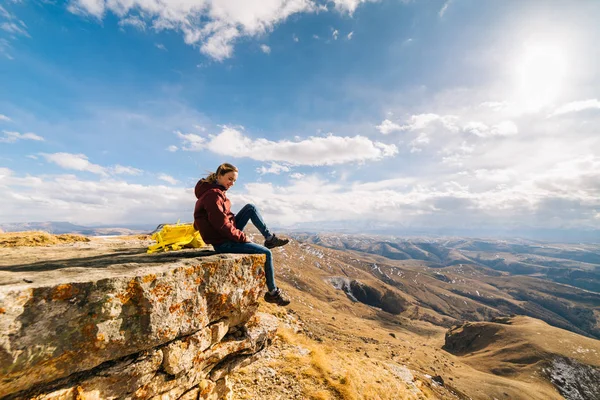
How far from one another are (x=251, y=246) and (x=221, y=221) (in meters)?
1.43

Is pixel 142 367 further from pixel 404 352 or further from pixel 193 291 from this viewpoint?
pixel 404 352

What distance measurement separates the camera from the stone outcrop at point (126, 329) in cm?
430

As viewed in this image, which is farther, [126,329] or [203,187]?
[203,187]

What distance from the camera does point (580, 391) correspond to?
72.8 m

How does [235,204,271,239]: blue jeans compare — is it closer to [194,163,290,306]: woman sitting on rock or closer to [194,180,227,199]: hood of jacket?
[194,163,290,306]: woman sitting on rock

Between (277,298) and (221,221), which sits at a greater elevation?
(221,221)

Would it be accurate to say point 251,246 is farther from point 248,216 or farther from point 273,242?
point 248,216

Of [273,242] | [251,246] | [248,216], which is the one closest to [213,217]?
[251,246]

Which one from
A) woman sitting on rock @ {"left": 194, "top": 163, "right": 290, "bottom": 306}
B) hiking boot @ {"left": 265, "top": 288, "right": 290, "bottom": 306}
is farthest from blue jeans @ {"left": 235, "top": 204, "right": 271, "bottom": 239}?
hiking boot @ {"left": 265, "top": 288, "right": 290, "bottom": 306}

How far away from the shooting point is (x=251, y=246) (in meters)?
8.81

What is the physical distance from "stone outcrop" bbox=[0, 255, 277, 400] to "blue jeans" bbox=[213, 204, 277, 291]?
428 millimetres

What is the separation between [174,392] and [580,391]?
120 metres

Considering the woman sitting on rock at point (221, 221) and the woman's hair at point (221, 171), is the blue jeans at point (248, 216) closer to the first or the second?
the woman sitting on rock at point (221, 221)

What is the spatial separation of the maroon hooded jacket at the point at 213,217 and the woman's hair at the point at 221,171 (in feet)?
0.70
